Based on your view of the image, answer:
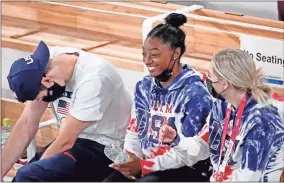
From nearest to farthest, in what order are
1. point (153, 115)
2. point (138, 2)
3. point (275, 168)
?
1. point (275, 168)
2. point (153, 115)
3. point (138, 2)

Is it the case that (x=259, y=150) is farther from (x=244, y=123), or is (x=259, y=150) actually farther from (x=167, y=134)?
(x=167, y=134)

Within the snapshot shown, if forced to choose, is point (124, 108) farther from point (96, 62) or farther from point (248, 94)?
point (248, 94)

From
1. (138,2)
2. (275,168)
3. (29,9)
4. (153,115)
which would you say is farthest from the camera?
(29,9)

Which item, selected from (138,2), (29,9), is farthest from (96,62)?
(29,9)

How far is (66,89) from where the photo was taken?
2.85m

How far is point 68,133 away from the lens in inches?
106

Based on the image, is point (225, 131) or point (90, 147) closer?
point (225, 131)

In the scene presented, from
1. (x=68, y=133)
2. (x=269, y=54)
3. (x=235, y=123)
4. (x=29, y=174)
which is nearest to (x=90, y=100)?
(x=68, y=133)

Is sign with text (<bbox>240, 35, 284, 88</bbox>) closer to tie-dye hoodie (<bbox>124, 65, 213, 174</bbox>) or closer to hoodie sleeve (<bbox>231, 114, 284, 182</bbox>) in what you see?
tie-dye hoodie (<bbox>124, 65, 213, 174</bbox>)

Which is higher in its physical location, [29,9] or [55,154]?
[29,9]

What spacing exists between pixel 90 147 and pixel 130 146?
6.2 inches

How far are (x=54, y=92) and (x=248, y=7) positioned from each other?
1.33 m

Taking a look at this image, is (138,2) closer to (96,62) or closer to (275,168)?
(96,62)

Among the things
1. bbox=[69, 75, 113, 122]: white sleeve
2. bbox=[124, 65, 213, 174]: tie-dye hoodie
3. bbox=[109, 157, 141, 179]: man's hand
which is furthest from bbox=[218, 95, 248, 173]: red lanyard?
bbox=[69, 75, 113, 122]: white sleeve
